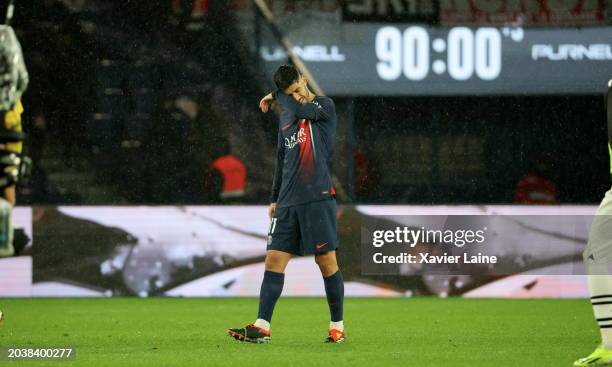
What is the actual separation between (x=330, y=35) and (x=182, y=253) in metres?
2.47

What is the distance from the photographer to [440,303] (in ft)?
40.5

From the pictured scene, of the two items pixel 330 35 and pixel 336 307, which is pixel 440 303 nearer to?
pixel 330 35

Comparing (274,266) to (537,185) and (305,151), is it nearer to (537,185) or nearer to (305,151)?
(305,151)

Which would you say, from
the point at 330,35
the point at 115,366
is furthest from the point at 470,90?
the point at 115,366

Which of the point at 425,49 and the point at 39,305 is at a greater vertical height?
the point at 425,49

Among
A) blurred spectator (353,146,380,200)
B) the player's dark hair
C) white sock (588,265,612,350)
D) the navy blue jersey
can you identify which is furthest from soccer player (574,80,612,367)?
blurred spectator (353,146,380,200)

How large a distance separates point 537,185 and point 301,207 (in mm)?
4807

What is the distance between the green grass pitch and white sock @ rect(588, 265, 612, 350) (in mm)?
318

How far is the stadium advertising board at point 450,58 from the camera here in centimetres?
1284

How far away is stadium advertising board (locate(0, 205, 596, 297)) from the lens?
1295cm

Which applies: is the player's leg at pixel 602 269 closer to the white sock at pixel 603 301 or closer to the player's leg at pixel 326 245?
the white sock at pixel 603 301

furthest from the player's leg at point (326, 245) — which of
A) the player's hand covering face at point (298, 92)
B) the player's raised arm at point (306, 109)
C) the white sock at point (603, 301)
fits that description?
the white sock at point (603, 301)

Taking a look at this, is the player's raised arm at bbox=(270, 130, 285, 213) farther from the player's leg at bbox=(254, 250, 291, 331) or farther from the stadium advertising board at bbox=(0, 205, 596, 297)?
the stadium advertising board at bbox=(0, 205, 596, 297)

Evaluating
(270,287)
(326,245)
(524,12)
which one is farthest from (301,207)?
(524,12)
